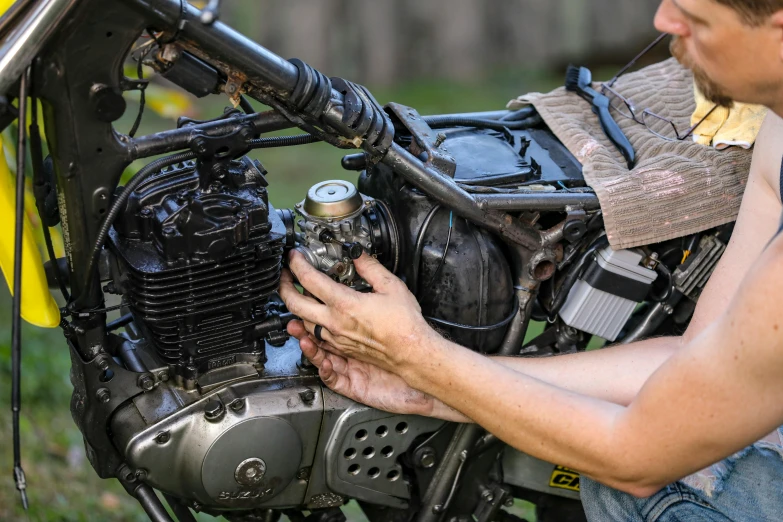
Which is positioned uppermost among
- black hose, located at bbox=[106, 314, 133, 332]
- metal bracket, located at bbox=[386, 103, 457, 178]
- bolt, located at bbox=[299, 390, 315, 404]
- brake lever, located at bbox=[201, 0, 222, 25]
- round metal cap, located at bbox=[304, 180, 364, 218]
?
brake lever, located at bbox=[201, 0, 222, 25]

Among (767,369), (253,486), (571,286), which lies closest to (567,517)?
(571,286)

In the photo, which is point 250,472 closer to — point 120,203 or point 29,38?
point 120,203

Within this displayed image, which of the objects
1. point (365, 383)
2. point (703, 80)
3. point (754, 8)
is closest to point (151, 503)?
point (365, 383)

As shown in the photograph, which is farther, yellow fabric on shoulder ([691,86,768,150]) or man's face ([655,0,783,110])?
yellow fabric on shoulder ([691,86,768,150])

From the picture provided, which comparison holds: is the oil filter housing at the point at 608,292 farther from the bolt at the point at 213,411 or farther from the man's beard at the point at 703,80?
the bolt at the point at 213,411

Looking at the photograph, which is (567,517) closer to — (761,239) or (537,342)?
(537,342)

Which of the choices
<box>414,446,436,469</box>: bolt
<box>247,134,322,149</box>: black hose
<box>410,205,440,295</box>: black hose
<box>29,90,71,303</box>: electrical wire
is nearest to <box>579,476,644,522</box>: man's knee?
<box>414,446,436,469</box>: bolt

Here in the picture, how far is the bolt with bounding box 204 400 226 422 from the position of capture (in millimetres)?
1847

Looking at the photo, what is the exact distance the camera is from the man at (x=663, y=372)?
150 cm

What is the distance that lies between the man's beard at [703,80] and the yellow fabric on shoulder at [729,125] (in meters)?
0.40

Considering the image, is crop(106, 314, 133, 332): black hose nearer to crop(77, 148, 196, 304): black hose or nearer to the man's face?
crop(77, 148, 196, 304): black hose

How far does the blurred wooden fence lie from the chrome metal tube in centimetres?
513

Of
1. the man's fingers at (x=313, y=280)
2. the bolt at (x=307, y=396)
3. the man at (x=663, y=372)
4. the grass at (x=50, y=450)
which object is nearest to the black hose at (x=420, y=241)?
the man at (x=663, y=372)

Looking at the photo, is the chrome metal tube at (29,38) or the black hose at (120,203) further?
the black hose at (120,203)
